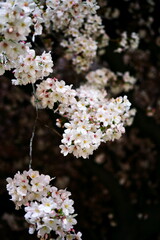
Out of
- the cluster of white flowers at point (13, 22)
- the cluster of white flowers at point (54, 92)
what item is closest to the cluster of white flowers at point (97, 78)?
the cluster of white flowers at point (54, 92)

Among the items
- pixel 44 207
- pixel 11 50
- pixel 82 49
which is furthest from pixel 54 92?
pixel 82 49

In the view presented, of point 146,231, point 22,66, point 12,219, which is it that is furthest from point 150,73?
point 22,66

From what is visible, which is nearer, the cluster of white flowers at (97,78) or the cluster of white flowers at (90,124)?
the cluster of white flowers at (90,124)

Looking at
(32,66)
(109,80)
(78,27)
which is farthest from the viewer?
(109,80)

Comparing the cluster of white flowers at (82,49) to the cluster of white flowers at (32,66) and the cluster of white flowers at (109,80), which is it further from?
the cluster of white flowers at (32,66)

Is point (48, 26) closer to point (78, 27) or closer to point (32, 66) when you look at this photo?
point (78, 27)

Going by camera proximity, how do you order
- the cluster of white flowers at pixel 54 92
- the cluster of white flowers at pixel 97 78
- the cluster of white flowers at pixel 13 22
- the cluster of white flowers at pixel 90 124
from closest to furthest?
the cluster of white flowers at pixel 13 22 → the cluster of white flowers at pixel 90 124 → the cluster of white flowers at pixel 54 92 → the cluster of white flowers at pixel 97 78

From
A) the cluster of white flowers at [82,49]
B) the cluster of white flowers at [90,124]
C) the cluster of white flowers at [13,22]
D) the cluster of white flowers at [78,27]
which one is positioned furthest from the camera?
the cluster of white flowers at [82,49]
